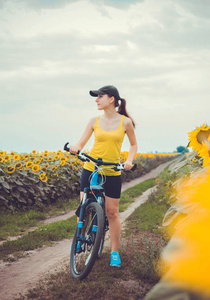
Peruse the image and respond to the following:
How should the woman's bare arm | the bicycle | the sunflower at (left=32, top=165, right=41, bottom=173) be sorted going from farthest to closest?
1. the sunflower at (left=32, top=165, right=41, bottom=173)
2. the woman's bare arm
3. the bicycle

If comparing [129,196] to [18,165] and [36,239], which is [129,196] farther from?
[36,239]

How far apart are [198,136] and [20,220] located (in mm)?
5443

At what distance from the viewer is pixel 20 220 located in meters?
7.15

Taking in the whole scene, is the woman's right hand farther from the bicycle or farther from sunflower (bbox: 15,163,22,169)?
sunflower (bbox: 15,163,22,169)

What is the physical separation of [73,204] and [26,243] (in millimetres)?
4189

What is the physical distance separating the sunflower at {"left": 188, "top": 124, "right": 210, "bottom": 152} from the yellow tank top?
99cm

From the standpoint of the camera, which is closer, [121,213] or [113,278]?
[113,278]

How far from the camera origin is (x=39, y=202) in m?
8.45

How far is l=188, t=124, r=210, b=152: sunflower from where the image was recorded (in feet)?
8.87

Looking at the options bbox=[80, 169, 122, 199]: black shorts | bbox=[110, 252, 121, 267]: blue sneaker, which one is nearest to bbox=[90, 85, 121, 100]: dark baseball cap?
bbox=[80, 169, 122, 199]: black shorts

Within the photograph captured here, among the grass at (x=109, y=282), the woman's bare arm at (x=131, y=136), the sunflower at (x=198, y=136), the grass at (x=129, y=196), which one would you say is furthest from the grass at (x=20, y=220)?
the sunflower at (x=198, y=136)

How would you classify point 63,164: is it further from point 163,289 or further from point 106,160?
point 163,289

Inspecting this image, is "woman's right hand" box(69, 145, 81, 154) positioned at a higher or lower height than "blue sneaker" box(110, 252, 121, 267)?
higher

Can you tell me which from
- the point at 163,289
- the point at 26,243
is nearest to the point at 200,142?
the point at 163,289
